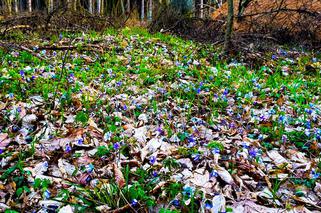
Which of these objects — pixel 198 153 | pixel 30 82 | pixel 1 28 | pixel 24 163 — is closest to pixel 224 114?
pixel 198 153

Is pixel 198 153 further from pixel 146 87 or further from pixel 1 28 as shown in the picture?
pixel 1 28

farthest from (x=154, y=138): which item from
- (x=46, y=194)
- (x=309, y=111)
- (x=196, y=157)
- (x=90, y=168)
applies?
(x=309, y=111)

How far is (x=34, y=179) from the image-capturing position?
203cm

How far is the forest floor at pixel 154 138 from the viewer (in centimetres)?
190

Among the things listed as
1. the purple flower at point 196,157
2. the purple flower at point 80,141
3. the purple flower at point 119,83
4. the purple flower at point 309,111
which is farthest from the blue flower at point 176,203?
the purple flower at point 119,83

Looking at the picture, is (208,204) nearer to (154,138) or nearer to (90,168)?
(90,168)

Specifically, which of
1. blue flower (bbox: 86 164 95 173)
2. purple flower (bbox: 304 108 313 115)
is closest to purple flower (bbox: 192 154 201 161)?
blue flower (bbox: 86 164 95 173)

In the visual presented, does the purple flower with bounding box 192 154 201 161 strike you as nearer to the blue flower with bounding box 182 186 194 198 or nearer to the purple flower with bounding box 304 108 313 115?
the blue flower with bounding box 182 186 194 198

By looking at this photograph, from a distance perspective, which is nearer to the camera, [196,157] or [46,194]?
[46,194]

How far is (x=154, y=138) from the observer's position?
2686 mm

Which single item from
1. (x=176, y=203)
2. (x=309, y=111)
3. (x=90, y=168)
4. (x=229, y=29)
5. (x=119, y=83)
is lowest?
(x=176, y=203)

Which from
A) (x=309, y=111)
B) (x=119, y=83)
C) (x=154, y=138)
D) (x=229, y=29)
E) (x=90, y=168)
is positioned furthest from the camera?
(x=229, y=29)

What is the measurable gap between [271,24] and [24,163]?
6.76 metres

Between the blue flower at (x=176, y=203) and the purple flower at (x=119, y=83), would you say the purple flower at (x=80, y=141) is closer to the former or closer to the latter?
the blue flower at (x=176, y=203)
